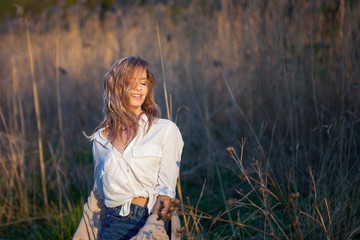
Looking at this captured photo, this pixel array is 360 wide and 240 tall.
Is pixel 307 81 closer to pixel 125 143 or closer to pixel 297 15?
pixel 297 15

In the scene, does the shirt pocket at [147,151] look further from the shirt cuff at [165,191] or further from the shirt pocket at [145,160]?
the shirt cuff at [165,191]

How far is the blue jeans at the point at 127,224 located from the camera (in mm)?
1889

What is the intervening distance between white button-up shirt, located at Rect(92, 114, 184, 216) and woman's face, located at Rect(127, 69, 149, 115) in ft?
0.52

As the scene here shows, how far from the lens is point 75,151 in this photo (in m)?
3.84

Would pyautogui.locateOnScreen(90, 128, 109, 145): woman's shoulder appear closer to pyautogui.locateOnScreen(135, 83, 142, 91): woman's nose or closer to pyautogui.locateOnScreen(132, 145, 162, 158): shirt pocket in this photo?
pyautogui.locateOnScreen(132, 145, 162, 158): shirt pocket

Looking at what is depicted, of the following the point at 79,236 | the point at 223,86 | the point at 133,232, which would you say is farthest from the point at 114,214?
the point at 223,86

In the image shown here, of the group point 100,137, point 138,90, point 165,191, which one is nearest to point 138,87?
point 138,90

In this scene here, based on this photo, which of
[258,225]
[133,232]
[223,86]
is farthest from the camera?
[223,86]

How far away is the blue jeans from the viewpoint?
6.20 ft

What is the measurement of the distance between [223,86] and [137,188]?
2557 millimetres

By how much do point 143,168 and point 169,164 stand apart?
128 mm

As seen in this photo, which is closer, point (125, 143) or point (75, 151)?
point (125, 143)

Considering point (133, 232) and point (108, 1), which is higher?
point (108, 1)

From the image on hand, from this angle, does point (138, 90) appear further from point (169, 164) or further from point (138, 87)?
point (169, 164)
